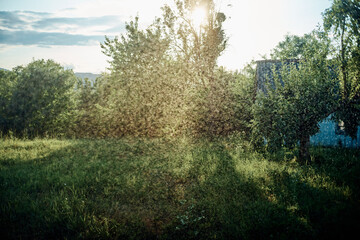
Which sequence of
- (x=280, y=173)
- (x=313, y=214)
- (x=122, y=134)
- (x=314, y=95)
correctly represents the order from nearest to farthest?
1. (x=313, y=214)
2. (x=280, y=173)
3. (x=314, y=95)
4. (x=122, y=134)

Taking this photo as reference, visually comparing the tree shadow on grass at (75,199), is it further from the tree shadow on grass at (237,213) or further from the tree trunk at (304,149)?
the tree trunk at (304,149)

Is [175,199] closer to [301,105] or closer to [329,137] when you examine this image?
[301,105]

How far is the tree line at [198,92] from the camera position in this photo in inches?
324

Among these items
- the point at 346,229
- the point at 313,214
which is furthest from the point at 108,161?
the point at 346,229

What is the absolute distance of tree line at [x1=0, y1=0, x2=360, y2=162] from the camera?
8.23 m

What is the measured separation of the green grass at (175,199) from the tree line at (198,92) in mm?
2318

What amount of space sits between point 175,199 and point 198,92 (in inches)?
445

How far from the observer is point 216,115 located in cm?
1530

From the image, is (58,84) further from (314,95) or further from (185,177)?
(314,95)

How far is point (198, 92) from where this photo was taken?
16.1 metres

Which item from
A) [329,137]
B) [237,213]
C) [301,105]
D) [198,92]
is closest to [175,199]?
[237,213]

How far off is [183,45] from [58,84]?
1683cm

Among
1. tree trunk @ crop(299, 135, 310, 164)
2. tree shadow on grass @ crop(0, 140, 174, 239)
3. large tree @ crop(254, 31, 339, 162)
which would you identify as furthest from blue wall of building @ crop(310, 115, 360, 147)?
tree shadow on grass @ crop(0, 140, 174, 239)

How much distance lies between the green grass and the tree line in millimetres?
2318
